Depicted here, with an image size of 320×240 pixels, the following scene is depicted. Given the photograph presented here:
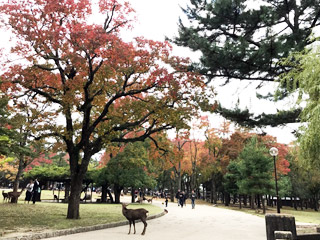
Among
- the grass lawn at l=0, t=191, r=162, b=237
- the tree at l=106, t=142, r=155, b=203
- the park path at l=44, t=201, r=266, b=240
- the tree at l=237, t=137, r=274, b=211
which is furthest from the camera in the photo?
the tree at l=106, t=142, r=155, b=203

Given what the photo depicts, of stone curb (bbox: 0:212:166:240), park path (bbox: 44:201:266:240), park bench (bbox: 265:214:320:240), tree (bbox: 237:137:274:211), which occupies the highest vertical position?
tree (bbox: 237:137:274:211)

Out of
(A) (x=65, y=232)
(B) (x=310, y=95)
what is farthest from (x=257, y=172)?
(A) (x=65, y=232)

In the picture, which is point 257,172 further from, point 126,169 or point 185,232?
point 185,232

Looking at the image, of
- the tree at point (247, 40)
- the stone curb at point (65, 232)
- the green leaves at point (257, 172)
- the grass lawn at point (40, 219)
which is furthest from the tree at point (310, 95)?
the green leaves at point (257, 172)

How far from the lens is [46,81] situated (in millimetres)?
12891

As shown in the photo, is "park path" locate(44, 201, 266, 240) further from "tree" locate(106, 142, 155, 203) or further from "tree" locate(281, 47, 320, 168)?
"tree" locate(106, 142, 155, 203)

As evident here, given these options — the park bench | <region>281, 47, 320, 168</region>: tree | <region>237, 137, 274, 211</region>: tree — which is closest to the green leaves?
<region>237, 137, 274, 211</region>: tree

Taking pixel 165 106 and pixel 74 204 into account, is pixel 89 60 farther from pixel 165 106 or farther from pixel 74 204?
pixel 74 204

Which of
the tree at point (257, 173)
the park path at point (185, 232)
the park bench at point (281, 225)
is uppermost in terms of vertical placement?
the tree at point (257, 173)

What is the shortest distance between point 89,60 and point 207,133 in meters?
28.0

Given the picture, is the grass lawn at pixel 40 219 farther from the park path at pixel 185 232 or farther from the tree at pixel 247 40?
the tree at pixel 247 40

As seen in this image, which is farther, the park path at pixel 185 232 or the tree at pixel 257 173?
the tree at pixel 257 173

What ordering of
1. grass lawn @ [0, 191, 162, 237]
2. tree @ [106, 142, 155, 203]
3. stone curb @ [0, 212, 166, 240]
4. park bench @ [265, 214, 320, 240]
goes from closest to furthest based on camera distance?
1. park bench @ [265, 214, 320, 240]
2. stone curb @ [0, 212, 166, 240]
3. grass lawn @ [0, 191, 162, 237]
4. tree @ [106, 142, 155, 203]

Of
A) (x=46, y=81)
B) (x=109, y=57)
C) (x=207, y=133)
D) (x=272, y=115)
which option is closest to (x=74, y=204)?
(x=46, y=81)
